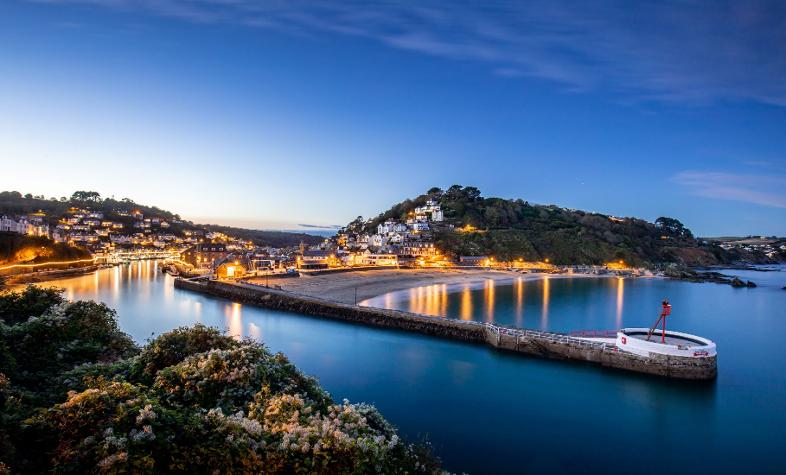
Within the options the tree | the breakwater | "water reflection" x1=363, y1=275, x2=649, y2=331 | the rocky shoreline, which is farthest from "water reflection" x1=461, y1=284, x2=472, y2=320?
the tree

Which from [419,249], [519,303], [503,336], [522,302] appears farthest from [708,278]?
[503,336]

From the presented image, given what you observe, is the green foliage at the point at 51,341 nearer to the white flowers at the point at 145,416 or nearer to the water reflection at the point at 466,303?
the white flowers at the point at 145,416

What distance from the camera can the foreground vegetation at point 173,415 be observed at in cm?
410

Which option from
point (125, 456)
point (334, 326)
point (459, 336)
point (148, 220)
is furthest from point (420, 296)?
point (148, 220)

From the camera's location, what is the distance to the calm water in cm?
1233

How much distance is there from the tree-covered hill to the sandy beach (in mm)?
17930

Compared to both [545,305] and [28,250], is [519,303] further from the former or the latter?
[28,250]

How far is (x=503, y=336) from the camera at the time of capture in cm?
2183

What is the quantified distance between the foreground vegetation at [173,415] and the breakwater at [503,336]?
44.6 feet

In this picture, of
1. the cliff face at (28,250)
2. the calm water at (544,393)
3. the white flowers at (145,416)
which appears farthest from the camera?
the cliff face at (28,250)

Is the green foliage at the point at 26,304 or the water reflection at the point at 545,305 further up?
the green foliage at the point at 26,304

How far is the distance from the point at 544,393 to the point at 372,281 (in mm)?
32331

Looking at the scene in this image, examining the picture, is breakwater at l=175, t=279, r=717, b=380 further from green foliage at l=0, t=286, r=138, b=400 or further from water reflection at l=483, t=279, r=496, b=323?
green foliage at l=0, t=286, r=138, b=400

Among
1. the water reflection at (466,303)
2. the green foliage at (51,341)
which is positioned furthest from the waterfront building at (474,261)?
the green foliage at (51,341)
